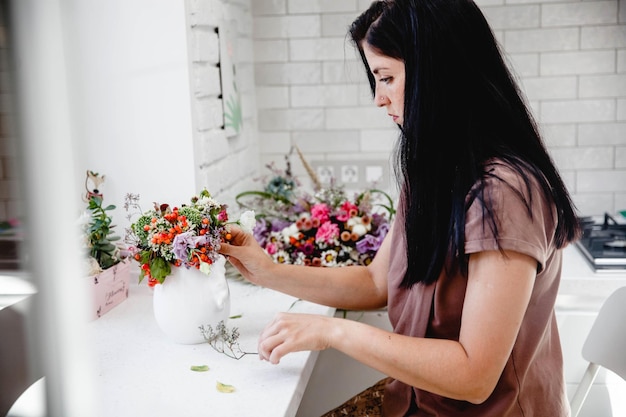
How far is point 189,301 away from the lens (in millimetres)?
1331

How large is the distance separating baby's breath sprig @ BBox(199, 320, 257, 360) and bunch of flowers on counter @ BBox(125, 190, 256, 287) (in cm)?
13

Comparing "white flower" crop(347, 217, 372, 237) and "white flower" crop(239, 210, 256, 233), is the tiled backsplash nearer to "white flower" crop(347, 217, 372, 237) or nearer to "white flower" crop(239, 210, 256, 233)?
"white flower" crop(347, 217, 372, 237)

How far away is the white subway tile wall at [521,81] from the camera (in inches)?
90.7

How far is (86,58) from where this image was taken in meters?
1.75

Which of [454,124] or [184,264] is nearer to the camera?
[454,124]

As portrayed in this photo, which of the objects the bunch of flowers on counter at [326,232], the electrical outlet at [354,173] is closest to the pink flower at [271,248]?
the bunch of flowers on counter at [326,232]

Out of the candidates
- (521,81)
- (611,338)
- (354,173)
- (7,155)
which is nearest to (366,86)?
(354,173)

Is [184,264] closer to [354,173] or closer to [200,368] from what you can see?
[200,368]

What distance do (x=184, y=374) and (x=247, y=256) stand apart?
0.30 metres

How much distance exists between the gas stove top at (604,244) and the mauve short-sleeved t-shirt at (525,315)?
72 centimetres

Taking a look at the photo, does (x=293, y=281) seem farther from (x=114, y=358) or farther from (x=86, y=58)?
(x=86, y=58)

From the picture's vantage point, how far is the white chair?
1.42 metres

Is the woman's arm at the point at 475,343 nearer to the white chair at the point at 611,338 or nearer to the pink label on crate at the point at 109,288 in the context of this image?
the white chair at the point at 611,338

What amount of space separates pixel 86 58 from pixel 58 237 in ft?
5.14
